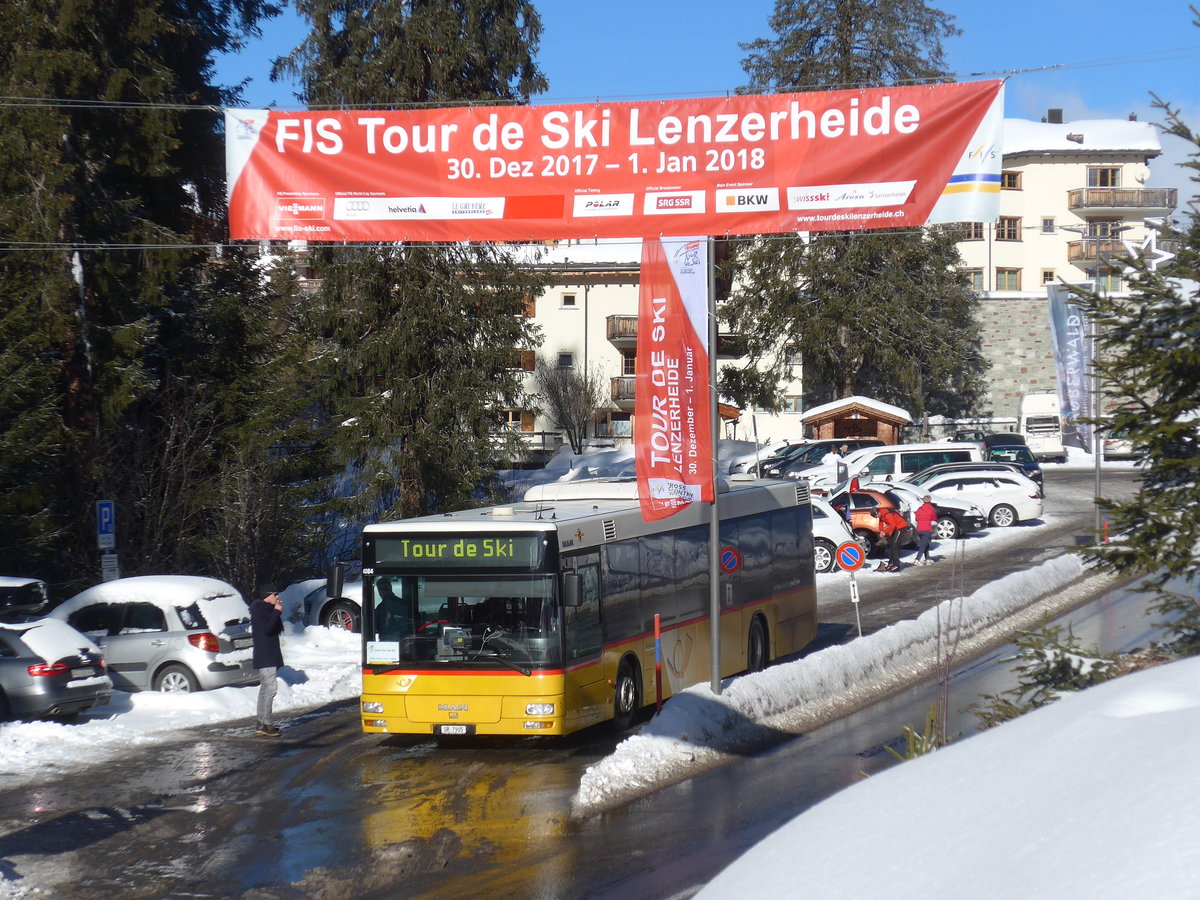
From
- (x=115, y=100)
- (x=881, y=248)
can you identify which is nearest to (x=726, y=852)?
(x=115, y=100)

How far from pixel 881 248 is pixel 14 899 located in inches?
1830

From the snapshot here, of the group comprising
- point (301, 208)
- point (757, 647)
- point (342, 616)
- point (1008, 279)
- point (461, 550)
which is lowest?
point (342, 616)

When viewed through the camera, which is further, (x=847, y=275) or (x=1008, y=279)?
(x=1008, y=279)

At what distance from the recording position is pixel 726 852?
9.62 meters

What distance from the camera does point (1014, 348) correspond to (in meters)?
71.1

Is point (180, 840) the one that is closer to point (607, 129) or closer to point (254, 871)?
point (254, 871)

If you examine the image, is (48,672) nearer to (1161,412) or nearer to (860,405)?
(1161,412)

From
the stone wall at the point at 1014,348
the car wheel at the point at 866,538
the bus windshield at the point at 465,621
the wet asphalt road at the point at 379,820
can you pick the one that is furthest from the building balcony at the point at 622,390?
the bus windshield at the point at 465,621

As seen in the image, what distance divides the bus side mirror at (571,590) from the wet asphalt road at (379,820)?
1.70 meters

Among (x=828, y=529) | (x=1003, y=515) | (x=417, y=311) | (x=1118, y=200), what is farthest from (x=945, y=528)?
(x=1118, y=200)

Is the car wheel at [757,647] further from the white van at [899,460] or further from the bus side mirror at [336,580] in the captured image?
the white van at [899,460]

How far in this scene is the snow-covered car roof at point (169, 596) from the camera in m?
18.1

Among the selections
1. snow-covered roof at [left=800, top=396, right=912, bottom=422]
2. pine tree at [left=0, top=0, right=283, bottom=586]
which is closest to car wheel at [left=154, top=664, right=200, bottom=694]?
pine tree at [left=0, top=0, right=283, bottom=586]

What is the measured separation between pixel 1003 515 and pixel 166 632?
2759 cm
